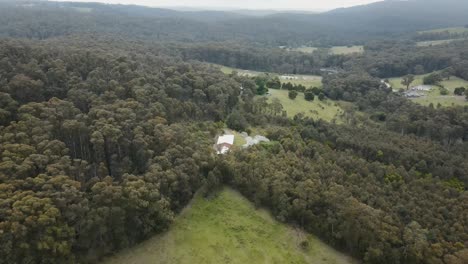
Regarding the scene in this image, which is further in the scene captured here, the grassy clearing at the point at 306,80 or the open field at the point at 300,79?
the open field at the point at 300,79

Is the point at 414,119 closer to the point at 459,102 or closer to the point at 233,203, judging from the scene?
the point at 459,102

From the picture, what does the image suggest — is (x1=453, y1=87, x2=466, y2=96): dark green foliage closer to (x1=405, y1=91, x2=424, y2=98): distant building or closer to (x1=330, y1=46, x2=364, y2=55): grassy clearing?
(x1=405, y1=91, x2=424, y2=98): distant building

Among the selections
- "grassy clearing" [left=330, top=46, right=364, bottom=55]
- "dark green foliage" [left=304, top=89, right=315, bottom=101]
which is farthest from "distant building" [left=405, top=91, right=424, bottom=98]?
"grassy clearing" [left=330, top=46, right=364, bottom=55]

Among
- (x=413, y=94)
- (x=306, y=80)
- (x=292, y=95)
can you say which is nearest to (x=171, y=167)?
(x=292, y=95)

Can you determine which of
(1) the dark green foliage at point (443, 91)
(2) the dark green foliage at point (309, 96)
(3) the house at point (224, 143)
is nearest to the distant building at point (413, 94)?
(1) the dark green foliage at point (443, 91)

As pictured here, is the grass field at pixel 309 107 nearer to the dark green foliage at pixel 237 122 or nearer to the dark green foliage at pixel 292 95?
the dark green foliage at pixel 292 95
